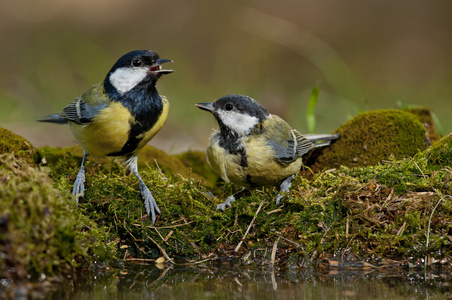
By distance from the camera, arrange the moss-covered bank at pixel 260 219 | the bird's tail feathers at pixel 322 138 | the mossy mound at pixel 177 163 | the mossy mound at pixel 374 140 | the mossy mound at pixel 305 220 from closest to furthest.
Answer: the moss-covered bank at pixel 260 219, the mossy mound at pixel 305 220, the mossy mound at pixel 374 140, the bird's tail feathers at pixel 322 138, the mossy mound at pixel 177 163

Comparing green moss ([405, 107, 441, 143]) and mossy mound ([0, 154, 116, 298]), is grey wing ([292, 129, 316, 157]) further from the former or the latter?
mossy mound ([0, 154, 116, 298])

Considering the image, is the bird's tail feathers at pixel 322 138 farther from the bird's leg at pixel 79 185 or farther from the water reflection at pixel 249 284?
the bird's leg at pixel 79 185

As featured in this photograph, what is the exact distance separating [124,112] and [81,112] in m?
0.44

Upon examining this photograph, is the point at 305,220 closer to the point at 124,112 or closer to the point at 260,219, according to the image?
the point at 260,219

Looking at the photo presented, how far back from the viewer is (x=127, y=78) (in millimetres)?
4016

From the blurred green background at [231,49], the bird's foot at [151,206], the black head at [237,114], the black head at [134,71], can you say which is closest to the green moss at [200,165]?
the black head at [237,114]

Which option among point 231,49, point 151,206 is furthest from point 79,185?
point 231,49

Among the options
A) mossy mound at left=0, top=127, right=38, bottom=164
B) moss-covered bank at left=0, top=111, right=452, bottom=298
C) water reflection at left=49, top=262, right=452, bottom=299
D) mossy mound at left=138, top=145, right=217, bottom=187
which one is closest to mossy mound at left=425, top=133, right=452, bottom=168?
moss-covered bank at left=0, top=111, right=452, bottom=298

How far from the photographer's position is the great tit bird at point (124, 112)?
3875 mm

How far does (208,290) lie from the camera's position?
2.85 meters

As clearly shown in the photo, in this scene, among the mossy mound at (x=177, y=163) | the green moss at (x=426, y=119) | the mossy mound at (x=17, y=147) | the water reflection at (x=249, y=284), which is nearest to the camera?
the water reflection at (x=249, y=284)

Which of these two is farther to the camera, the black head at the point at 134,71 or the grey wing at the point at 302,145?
the grey wing at the point at 302,145

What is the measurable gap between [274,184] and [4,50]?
949cm

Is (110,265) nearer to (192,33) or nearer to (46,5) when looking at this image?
(192,33)
